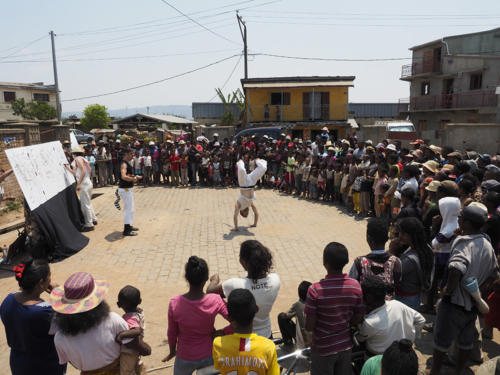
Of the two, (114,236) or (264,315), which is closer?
(264,315)

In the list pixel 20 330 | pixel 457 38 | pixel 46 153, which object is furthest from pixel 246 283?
pixel 457 38

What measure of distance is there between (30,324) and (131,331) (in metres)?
0.80

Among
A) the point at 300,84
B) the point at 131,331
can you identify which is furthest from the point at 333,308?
the point at 300,84

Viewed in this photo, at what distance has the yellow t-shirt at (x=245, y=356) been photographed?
227 cm

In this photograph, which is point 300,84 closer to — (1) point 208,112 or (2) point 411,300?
(1) point 208,112

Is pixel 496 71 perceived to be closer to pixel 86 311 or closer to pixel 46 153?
pixel 46 153

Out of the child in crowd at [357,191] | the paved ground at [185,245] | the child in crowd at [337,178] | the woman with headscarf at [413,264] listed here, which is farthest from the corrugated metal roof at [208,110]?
the woman with headscarf at [413,264]

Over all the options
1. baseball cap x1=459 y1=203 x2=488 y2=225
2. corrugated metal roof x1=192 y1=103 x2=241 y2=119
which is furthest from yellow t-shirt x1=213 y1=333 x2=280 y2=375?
corrugated metal roof x1=192 y1=103 x2=241 y2=119

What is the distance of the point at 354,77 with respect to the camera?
90.8 ft

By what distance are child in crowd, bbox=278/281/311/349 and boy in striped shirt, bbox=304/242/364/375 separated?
1.59 feet

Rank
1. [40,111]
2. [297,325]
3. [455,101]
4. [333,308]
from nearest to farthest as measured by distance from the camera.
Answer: [333,308]
[297,325]
[455,101]
[40,111]

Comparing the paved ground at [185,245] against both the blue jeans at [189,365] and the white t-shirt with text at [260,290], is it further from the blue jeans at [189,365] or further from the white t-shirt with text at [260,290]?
the white t-shirt with text at [260,290]

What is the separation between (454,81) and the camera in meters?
28.2

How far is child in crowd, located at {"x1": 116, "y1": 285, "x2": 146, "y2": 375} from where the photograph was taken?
2.67 meters
